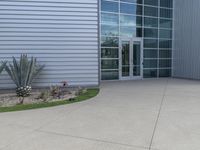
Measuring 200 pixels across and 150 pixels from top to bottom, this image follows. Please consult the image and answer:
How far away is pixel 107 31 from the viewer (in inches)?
591

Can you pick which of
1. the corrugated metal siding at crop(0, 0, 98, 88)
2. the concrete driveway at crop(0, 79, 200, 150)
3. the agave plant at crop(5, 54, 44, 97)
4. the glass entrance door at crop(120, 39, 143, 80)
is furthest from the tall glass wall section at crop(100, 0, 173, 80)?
the concrete driveway at crop(0, 79, 200, 150)

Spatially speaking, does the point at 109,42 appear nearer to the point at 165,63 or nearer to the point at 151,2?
the point at 151,2

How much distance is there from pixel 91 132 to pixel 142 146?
46.8 inches

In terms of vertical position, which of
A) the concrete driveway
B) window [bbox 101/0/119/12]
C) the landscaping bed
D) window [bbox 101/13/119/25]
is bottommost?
the concrete driveway

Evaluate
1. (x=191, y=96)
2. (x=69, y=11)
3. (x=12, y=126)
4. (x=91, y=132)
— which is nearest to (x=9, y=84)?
(x=69, y=11)

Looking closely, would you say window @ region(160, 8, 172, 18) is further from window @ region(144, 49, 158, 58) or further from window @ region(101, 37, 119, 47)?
window @ region(101, 37, 119, 47)

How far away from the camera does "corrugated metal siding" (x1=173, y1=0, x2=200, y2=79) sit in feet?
50.7

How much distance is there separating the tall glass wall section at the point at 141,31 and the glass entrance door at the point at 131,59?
371mm

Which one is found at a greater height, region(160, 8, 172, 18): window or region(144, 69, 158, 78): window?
region(160, 8, 172, 18): window

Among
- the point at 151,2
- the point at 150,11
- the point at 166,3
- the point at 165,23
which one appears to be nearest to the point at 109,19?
Result: the point at 150,11

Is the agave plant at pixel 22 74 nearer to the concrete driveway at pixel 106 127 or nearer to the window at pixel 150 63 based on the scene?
the concrete driveway at pixel 106 127

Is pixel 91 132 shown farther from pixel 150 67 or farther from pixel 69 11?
pixel 150 67

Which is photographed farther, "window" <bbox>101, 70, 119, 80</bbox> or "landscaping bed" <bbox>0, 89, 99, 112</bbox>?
"window" <bbox>101, 70, 119, 80</bbox>

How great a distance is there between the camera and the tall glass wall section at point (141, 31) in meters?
15.0
